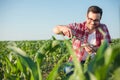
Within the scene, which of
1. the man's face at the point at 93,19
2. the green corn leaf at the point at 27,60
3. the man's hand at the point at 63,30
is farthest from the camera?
the man's face at the point at 93,19

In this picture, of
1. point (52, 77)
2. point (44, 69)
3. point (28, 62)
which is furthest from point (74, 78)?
point (44, 69)

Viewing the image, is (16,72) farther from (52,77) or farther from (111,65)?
(111,65)

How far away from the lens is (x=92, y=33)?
296 cm

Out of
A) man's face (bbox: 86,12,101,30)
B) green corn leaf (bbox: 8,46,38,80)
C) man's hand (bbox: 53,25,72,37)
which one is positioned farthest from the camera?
man's face (bbox: 86,12,101,30)

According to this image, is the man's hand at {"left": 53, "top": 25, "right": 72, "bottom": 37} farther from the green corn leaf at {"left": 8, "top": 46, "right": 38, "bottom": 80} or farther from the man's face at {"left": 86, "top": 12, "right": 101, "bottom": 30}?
the green corn leaf at {"left": 8, "top": 46, "right": 38, "bottom": 80}

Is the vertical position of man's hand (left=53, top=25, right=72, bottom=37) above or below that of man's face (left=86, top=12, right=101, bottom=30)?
below

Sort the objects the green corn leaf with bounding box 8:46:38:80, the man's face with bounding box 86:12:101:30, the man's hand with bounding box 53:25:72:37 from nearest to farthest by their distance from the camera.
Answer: the green corn leaf with bounding box 8:46:38:80 < the man's hand with bounding box 53:25:72:37 < the man's face with bounding box 86:12:101:30

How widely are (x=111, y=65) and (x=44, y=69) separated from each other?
8.97 metres

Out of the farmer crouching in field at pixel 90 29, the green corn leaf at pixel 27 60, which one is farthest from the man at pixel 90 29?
the green corn leaf at pixel 27 60

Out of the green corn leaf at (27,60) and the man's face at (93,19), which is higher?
the man's face at (93,19)

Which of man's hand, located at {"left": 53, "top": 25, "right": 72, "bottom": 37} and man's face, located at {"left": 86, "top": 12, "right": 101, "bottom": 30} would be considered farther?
man's face, located at {"left": 86, "top": 12, "right": 101, "bottom": 30}

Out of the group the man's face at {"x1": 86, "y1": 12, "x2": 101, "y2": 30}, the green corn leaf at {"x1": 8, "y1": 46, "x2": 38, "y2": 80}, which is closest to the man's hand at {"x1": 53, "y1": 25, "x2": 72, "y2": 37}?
the man's face at {"x1": 86, "y1": 12, "x2": 101, "y2": 30}

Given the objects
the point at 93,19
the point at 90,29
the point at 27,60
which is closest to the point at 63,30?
the point at 93,19

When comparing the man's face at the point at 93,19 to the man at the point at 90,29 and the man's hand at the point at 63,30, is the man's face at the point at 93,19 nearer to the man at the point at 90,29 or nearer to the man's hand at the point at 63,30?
the man at the point at 90,29
